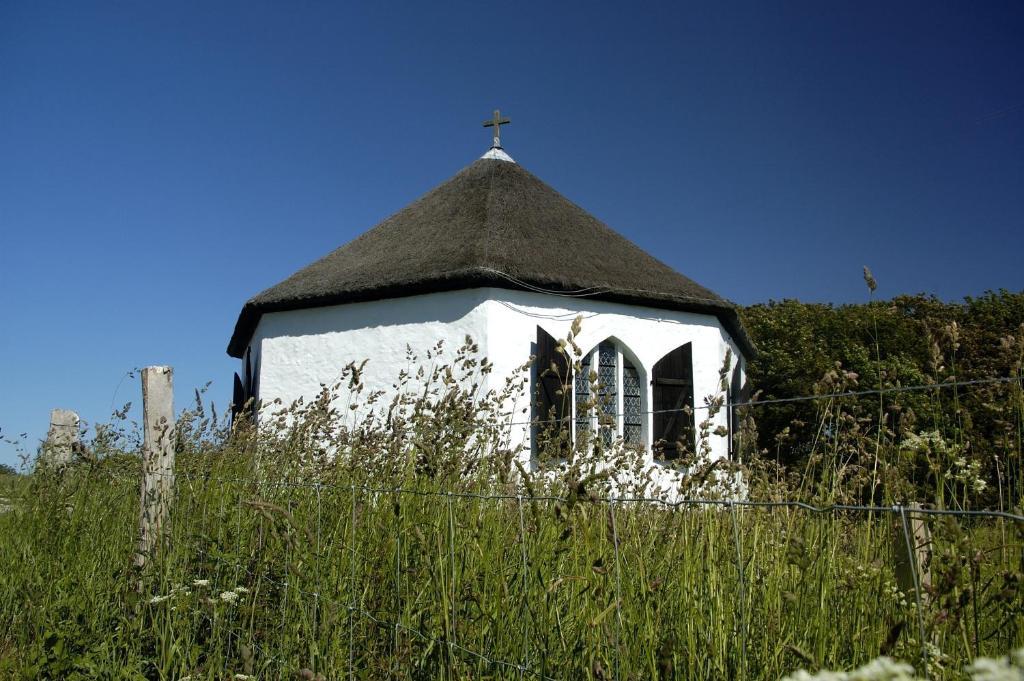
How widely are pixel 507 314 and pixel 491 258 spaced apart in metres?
0.85

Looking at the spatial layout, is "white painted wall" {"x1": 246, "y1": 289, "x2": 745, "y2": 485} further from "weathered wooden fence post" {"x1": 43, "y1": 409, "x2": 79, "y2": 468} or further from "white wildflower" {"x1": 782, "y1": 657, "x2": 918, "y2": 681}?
"white wildflower" {"x1": 782, "y1": 657, "x2": 918, "y2": 681}

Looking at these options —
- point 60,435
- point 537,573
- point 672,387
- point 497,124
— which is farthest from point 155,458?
point 497,124

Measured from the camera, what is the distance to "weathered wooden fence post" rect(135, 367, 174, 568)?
366cm

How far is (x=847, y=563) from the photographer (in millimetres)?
2215

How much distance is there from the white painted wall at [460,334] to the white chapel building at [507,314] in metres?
0.02

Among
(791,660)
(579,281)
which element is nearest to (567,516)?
(791,660)

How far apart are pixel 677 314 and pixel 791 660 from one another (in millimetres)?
9755

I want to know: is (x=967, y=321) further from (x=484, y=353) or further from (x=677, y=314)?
(x=484, y=353)

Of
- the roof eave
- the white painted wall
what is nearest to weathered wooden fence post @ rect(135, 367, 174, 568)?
the white painted wall

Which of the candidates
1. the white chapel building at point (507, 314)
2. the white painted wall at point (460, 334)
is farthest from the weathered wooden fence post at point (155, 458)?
the white painted wall at point (460, 334)

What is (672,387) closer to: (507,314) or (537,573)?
(507,314)

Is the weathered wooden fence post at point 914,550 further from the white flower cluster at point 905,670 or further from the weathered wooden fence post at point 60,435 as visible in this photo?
the weathered wooden fence post at point 60,435

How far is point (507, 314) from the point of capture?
1001cm

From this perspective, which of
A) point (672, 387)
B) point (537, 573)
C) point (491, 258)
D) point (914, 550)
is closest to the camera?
point (914, 550)
